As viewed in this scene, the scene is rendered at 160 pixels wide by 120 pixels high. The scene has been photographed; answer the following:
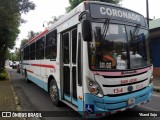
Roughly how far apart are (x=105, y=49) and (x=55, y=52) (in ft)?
8.79

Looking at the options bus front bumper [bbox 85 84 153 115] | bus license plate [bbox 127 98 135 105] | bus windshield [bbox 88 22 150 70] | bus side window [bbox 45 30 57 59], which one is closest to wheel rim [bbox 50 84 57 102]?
bus side window [bbox 45 30 57 59]

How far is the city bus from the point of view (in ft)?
15.9

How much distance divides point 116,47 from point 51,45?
336 cm

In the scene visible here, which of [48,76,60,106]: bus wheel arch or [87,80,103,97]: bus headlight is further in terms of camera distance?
[48,76,60,106]: bus wheel arch

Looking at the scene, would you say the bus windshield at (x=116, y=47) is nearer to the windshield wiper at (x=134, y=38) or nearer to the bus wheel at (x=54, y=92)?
the windshield wiper at (x=134, y=38)

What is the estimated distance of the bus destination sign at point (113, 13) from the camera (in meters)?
5.11

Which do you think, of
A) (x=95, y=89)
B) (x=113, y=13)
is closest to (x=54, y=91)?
(x=95, y=89)

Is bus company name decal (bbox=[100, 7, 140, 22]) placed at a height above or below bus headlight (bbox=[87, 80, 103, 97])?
above

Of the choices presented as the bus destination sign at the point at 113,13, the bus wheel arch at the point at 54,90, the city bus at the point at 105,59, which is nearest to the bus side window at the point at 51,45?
the bus wheel arch at the point at 54,90

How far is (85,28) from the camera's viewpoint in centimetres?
471

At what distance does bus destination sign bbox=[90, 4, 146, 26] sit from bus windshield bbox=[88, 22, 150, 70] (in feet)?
0.71

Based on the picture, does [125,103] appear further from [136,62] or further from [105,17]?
[105,17]

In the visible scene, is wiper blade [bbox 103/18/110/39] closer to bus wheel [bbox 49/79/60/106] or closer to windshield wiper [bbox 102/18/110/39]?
windshield wiper [bbox 102/18/110/39]

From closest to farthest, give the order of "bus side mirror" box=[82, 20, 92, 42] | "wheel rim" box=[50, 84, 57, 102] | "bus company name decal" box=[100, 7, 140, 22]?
"bus side mirror" box=[82, 20, 92, 42] < "bus company name decal" box=[100, 7, 140, 22] < "wheel rim" box=[50, 84, 57, 102]
